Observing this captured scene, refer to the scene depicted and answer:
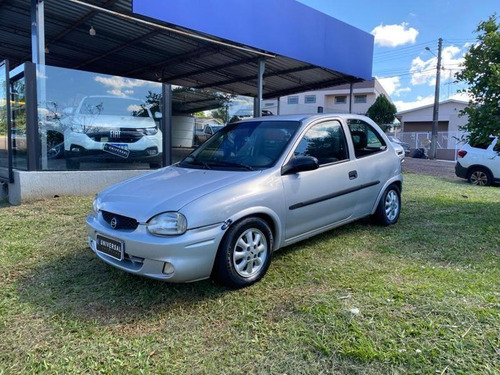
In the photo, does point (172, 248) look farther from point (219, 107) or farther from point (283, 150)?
point (219, 107)

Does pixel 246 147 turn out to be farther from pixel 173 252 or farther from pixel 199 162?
pixel 173 252

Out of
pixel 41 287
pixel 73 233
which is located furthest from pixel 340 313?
pixel 73 233

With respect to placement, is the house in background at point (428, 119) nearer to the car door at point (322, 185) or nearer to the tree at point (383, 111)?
the tree at point (383, 111)

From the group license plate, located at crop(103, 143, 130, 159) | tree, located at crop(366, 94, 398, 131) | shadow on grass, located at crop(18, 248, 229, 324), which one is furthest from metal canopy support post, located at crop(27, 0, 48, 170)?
tree, located at crop(366, 94, 398, 131)

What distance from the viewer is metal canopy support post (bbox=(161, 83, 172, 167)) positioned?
340 inches

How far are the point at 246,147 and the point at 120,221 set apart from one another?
5.46ft

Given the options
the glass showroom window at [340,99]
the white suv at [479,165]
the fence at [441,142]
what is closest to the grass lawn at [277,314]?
the white suv at [479,165]

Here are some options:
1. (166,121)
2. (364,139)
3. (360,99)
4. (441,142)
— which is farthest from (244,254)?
(360,99)

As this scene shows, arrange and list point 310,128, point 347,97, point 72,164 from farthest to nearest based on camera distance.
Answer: point 347,97
point 72,164
point 310,128

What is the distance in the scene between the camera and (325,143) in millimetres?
4348

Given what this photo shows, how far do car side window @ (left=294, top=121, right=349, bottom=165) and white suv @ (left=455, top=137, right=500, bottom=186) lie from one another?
8508 millimetres

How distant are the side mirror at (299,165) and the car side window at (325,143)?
0.22 m

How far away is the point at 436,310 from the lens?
2.84 metres

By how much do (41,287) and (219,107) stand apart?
721cm
